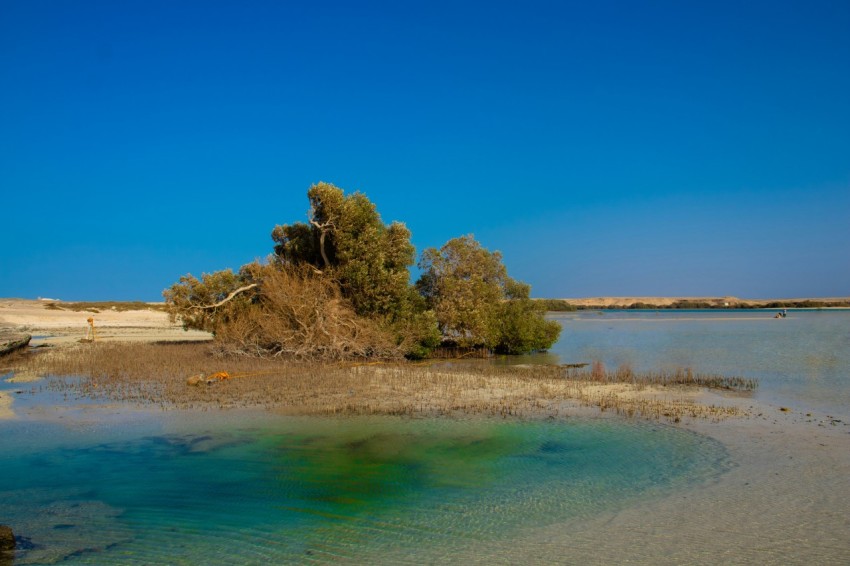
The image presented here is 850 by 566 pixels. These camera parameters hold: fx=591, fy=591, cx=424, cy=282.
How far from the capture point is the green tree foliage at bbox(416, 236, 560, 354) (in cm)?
2903

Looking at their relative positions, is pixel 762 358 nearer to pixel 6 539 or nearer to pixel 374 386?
pixel 374 386

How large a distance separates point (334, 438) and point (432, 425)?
7.84ft

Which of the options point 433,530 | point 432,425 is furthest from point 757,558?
point 432,425

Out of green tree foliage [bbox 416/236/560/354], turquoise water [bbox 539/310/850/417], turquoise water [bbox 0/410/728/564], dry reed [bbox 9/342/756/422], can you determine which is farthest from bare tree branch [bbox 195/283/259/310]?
turquoise water [bbox 539/310/850/417]

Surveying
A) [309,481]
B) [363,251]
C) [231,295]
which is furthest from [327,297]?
[309,481]

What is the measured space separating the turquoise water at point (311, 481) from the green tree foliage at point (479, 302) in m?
15.3

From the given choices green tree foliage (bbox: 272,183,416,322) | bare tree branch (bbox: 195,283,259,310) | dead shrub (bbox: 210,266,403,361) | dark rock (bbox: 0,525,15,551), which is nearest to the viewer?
dark rock (bbox: 0,525,15,551)

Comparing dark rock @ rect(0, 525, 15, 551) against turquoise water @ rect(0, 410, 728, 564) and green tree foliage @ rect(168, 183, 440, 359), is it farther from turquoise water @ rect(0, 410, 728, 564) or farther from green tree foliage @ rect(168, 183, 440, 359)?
green tree foliage @ rect(168, 183, 440, 359)

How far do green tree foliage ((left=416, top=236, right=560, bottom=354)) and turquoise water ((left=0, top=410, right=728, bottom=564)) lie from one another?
15261 millimetres

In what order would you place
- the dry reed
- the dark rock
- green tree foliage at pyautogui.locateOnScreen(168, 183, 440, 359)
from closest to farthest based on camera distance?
the dark rock → the dry reed → green tree foliage at pyautogui.locateOnScreen(168, 183, 440, 359)

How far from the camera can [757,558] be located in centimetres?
662

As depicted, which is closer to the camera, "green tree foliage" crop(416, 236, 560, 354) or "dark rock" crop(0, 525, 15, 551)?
"dark rock" crop(0, 525, 15, 551)

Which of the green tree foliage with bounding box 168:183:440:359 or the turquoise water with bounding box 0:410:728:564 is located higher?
the green tree foliage with bounding box 168:183:440:359

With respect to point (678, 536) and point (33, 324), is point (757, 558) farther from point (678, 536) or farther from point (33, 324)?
point (33, 324)
